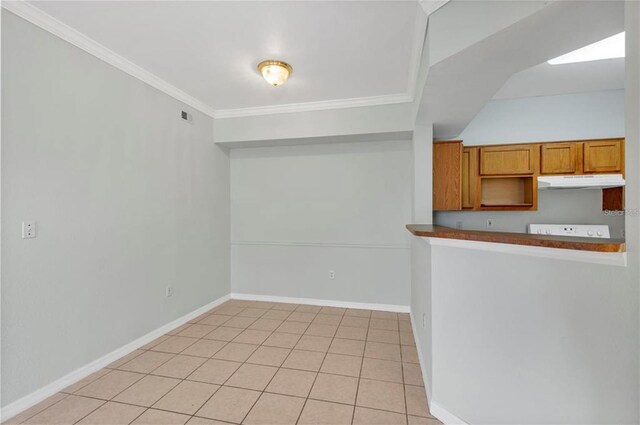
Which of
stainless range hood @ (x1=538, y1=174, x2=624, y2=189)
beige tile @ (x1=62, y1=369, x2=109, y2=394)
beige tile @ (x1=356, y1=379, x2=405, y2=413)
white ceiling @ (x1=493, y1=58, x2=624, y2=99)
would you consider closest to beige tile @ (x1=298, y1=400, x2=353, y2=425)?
beige tile @ (x1=356, y1=379, x2=405, y2=413)

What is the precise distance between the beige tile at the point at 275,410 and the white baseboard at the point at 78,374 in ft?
4.93

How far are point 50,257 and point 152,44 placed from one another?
73.4 inches

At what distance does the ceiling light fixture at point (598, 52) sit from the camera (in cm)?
245

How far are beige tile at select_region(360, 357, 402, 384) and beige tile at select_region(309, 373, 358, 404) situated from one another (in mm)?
165

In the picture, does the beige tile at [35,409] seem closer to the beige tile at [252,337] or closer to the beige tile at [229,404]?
the beige tile at [229,404]

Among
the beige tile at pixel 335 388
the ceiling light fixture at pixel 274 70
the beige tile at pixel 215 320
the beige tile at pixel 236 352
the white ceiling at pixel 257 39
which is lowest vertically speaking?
the beige tile at pixel 335 388

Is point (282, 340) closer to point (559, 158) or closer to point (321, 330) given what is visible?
point (321, 330)

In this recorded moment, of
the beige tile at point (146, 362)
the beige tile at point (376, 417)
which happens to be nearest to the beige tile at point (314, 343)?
the beige tile at point (376, 417)

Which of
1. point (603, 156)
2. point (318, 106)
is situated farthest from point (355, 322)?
point (603, 156)

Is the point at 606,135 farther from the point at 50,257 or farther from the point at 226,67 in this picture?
the point at 50,257

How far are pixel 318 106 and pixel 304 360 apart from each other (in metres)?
2.92

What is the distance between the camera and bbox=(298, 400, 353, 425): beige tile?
1811mm

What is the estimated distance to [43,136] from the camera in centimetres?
201

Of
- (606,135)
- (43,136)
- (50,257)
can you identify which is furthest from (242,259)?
(606,135)
